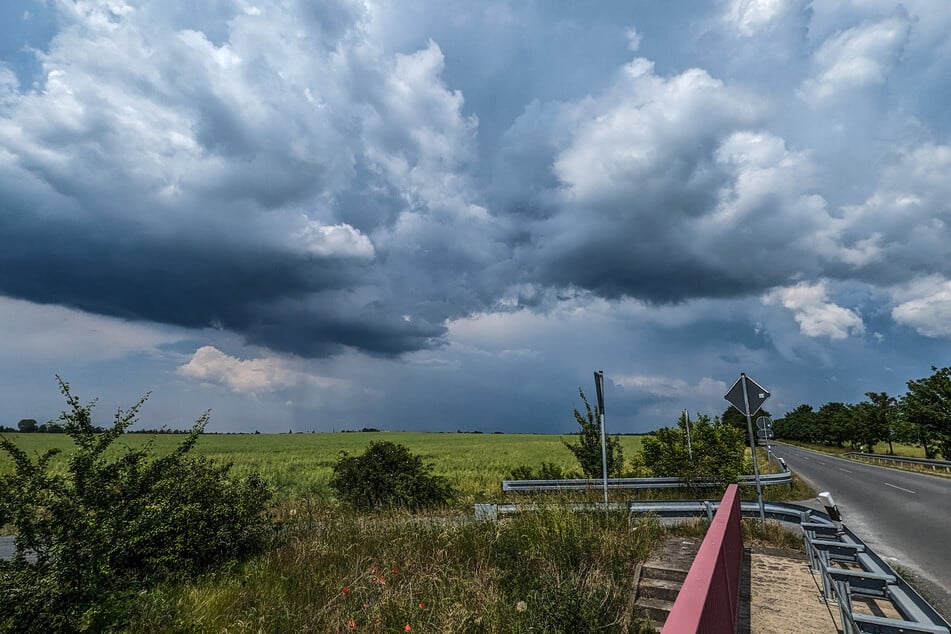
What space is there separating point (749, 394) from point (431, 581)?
918cm

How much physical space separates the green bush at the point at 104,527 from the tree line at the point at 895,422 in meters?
46.9

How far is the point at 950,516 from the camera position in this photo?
47.3ft

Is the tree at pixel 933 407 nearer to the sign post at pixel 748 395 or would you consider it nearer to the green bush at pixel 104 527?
the sign post at pixel 748 395

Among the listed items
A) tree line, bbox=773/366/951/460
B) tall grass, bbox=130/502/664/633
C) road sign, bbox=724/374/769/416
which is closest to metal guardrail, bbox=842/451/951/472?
tree line, bbox=773/366/951/460

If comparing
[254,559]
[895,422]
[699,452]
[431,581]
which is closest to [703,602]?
[431,581]

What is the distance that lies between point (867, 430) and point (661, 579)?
71184 millimetres

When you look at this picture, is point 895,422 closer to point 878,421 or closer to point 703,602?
point 878,421

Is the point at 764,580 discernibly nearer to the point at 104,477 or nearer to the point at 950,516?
the point at 104,477

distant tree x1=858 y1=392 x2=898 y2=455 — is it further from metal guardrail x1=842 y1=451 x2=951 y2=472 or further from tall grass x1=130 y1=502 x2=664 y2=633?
tall grass x1=130 y1=502 x2=664 y2=633

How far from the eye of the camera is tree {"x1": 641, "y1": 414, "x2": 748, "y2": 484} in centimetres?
1522

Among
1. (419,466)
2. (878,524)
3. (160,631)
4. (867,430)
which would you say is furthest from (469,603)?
(867,430)

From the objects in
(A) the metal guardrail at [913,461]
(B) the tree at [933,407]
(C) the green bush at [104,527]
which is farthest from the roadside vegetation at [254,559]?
(B) the tree at [933,407]

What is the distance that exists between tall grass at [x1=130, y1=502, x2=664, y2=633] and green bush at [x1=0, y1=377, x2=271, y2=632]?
2.13 ft

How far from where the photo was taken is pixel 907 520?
45.7 feet
